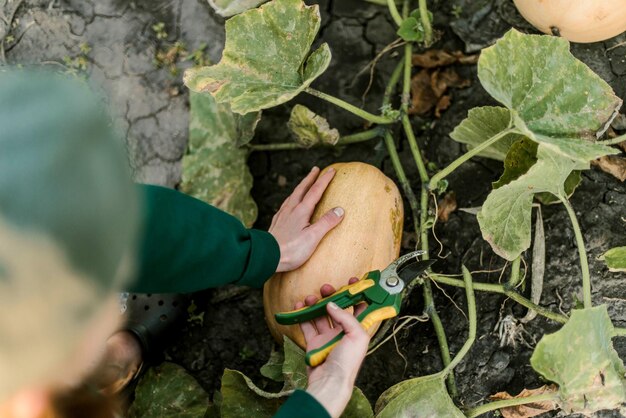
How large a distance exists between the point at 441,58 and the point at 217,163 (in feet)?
2.38

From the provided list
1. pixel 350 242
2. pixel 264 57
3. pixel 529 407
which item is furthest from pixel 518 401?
pixel 264 57

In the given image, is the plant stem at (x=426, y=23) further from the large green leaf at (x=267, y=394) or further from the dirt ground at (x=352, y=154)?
the large green leaf at (x=267, y=394)

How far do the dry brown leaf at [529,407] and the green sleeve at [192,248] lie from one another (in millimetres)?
657

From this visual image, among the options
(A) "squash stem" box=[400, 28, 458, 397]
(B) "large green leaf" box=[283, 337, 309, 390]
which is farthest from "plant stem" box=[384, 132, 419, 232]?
(B) "large green leaf" box=[283, 337, 309, 390]

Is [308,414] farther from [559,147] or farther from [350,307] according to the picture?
[559,147]

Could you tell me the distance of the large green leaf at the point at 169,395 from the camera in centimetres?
183

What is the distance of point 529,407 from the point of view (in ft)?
5.27

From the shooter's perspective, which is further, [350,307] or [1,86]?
[350,307]

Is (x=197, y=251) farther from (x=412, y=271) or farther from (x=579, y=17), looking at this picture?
(x=579, y=17)

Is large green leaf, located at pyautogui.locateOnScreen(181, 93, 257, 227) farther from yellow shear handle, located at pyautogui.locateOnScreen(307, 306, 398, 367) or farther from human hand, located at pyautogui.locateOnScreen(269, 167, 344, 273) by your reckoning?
yellow shear handle, located at pyautogui.locateOnScreen(307, 306, 398, 367)

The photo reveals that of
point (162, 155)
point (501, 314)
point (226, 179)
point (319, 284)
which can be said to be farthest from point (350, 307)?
point (162, 155)

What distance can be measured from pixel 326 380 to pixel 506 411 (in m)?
0.56

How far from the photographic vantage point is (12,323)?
30.4 inches

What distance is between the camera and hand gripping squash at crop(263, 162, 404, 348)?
5.36 feet
